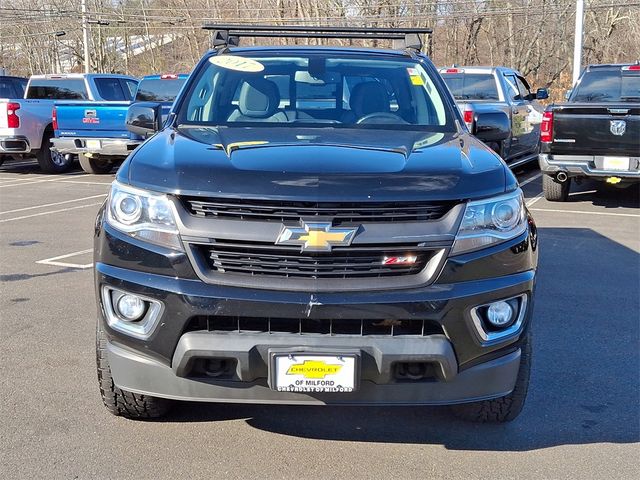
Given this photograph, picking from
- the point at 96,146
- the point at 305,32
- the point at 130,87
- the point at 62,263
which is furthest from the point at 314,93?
the point at 130,87

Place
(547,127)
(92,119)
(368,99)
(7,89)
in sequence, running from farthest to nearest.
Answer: (7,89)
(92,119)
(547,127)
(368,99)

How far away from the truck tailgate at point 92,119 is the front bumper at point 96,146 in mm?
123

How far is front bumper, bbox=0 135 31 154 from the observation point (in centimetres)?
1555

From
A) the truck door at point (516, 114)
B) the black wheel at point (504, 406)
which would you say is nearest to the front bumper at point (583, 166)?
the truck door at point (516, 114)

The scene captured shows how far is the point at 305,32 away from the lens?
16.6ft

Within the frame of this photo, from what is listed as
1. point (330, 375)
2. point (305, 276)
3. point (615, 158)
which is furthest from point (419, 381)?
point (615, 158)

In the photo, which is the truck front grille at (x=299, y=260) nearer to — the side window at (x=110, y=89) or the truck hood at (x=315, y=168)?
the truck hood at (x=315, y=168)

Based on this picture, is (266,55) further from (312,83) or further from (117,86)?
(117,86)

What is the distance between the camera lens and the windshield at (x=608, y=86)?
11.4m

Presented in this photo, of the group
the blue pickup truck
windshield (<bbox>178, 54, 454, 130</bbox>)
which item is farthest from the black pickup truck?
the blue pickup truck

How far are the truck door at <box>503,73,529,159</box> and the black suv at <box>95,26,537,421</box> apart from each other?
9.75m

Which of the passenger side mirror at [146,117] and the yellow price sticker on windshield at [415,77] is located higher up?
the yellow price sticker on windshield at [415,77]

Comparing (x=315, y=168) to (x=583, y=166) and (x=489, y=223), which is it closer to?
(x=489, y=223)

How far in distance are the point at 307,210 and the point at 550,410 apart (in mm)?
1865
